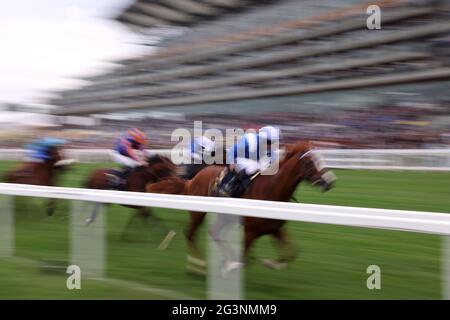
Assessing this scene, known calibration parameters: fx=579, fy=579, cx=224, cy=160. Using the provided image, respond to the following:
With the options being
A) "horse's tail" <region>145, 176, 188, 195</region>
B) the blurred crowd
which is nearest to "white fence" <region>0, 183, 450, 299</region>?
"horse's tail" <region>145, 176, 188, 195</region>

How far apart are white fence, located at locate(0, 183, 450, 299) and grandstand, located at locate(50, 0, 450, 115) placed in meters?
9.59

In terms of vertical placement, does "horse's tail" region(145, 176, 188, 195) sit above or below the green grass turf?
above

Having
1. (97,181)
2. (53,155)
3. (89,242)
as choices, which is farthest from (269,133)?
(53,155)

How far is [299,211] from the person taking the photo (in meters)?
2.21

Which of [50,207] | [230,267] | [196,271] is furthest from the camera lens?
[50,207]

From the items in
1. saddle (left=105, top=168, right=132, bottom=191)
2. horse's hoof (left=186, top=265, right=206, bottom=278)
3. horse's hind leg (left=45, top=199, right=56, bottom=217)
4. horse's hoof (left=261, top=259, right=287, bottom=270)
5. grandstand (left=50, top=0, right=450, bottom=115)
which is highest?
grandstand (left=50, top=0, right=450, bottom=115)

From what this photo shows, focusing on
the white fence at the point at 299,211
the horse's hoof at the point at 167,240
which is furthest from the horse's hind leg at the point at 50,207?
the horse's hoof at the point at 167,240

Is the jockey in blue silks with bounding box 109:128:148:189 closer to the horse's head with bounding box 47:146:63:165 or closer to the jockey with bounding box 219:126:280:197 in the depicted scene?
the horse's head with bounding box 47:146:63:165

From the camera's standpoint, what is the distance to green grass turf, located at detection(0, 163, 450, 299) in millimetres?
2119

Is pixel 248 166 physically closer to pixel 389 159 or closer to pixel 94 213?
pixel 94 213

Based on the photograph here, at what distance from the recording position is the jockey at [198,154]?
4.78 metres

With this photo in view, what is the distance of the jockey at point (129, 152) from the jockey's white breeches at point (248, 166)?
1683 millimetres

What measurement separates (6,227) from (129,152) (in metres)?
1.76
